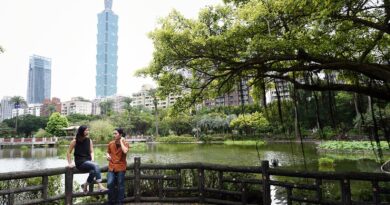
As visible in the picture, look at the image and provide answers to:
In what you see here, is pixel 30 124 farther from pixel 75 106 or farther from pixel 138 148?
pixel 75 106

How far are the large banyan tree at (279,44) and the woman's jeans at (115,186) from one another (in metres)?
2.65

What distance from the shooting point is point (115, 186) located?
6.65 m

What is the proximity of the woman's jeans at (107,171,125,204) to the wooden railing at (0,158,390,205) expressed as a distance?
0.93 feet

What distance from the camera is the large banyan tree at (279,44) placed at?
6121 mm

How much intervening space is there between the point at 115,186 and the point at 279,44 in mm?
4330

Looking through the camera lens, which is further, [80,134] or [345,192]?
[80,134]

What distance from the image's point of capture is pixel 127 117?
7700 cm

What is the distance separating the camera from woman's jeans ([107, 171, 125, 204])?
6.47 meters

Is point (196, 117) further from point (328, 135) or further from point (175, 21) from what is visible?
point (175, 21)

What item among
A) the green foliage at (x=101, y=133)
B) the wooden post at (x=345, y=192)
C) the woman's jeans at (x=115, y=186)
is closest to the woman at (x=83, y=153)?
the woman's jeans at (x=115, y=186)

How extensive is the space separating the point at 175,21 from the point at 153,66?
1186mm

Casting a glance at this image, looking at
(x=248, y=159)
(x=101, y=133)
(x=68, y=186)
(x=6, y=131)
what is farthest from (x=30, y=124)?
(x=68, y=186)

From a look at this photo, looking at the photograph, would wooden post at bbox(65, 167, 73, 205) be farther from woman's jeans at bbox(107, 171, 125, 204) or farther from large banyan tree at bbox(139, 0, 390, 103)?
large banyan tree at bbox(139, 0, 390, 103)

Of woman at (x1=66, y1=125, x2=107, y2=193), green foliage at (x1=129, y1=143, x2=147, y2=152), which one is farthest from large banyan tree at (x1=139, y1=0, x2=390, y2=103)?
green foliage at (x1=129, y1=143, x2=147, y2=152)
